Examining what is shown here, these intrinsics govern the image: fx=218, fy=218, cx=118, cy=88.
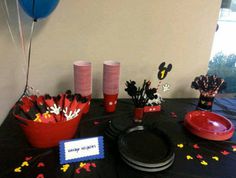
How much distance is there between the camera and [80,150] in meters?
0.76

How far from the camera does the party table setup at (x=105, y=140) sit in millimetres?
724

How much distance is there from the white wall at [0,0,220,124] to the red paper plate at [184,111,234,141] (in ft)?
1.15

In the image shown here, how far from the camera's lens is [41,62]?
117cm

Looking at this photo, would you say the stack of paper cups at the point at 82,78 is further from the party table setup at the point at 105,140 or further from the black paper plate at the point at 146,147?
the black paper plate at the point at 146,147

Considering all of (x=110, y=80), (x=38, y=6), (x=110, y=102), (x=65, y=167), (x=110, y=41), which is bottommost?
(x=65, y=167)

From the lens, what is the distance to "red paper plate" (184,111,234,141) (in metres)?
0.92

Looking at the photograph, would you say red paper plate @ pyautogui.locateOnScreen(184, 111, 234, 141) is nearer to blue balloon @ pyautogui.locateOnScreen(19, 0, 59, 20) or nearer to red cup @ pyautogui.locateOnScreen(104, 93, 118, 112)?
red cup @ pyautogui.locateOnScreen(104, 93, 118, 112)

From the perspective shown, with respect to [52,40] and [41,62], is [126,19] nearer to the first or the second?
[52,40]

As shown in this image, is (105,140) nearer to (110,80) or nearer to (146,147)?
(146,147)

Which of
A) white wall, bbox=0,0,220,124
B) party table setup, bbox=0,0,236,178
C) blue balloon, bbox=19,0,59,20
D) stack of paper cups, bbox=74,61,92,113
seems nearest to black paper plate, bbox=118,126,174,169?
party table setup, bbox=0,0,236,178

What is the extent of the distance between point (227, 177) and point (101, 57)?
0.82 metres

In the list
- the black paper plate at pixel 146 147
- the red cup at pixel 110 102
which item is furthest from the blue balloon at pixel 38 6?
the black paper plate at pixel 146 147


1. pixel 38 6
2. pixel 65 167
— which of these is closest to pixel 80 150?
pixel 65 167

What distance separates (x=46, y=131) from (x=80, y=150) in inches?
5.4
